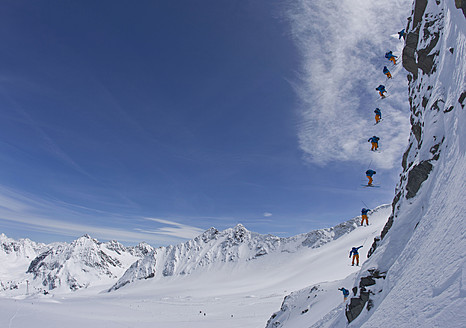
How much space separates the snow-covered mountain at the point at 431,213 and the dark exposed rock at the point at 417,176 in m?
0.04

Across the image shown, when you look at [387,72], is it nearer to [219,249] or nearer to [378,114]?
[378,114]

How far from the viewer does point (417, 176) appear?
38.4ft

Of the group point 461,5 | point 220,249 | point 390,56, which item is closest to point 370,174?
point 390,56

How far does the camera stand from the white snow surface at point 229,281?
4322cm

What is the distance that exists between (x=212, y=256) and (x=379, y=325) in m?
155

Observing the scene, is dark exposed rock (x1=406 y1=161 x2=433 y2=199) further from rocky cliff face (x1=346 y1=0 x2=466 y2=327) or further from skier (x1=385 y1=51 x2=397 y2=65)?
skier (x1=385 y1=51 x2=397 y2=65)

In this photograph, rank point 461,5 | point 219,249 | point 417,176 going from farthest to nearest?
point 219,249 < point 417,176 < point 461,5

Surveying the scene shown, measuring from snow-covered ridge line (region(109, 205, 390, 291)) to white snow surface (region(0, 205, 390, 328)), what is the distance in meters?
0.60

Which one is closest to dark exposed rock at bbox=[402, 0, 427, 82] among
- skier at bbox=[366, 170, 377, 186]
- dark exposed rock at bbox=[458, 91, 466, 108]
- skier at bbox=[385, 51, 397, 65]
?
skier at bbox=[385, 51, 397, 65]

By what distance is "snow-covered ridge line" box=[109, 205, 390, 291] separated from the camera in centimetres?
13475

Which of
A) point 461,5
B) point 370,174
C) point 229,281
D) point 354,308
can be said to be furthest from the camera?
point 229,281

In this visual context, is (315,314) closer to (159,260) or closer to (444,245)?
(444,245)

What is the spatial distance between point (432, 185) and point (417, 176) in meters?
1.84

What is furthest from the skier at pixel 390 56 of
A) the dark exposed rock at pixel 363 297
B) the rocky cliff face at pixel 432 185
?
the dark exposed rock at pixel 363 297
